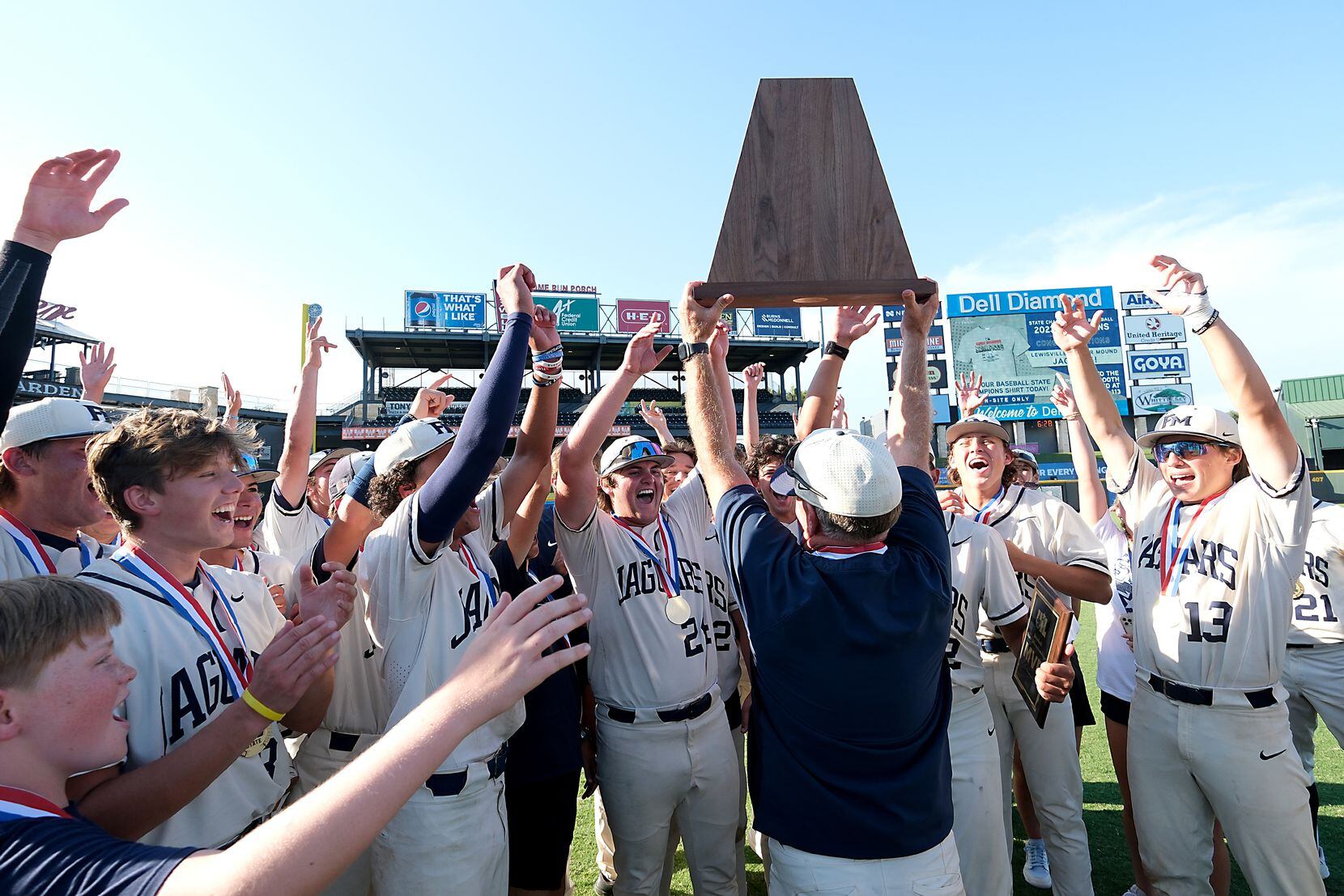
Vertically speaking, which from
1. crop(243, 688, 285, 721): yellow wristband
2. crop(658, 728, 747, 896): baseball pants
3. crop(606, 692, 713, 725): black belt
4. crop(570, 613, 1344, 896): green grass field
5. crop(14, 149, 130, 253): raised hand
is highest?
crop(14, 149, 130, 253): raised hand

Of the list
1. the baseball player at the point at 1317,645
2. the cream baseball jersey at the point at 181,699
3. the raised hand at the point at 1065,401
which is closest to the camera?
the cream baseball jersey at the point at 181,699

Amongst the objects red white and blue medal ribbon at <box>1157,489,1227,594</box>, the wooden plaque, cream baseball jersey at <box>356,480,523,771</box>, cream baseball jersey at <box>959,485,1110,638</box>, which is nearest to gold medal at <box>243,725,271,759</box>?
cream baseball jersey at <box>356,480,523,771</box>

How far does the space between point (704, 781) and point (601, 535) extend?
3.63ft

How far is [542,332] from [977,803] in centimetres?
254

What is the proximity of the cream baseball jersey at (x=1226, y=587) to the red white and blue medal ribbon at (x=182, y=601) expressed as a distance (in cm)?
332

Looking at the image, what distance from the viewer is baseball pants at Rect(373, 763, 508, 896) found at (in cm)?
212

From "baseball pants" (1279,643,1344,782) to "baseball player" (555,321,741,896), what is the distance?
10.6 feet

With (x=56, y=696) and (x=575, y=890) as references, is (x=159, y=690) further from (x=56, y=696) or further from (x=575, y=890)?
(x=575, y=890)

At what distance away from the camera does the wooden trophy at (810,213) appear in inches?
96.1

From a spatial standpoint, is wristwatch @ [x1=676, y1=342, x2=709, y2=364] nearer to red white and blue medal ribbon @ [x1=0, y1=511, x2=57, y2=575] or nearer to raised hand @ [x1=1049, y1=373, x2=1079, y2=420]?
red white and blue medal ribbon @ [x1=0, y1=511, x2=57, y2=575]

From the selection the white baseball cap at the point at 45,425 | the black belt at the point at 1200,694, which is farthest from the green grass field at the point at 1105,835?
the white baseball cap at the point at 45,425

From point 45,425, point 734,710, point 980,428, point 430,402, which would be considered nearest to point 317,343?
point 430,402

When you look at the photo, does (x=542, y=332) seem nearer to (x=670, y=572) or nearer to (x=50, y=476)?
(x=670, y=572)

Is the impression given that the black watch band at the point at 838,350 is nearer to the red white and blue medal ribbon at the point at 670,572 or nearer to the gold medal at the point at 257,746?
the red white and blue medal ribbon at the point at 670,572
